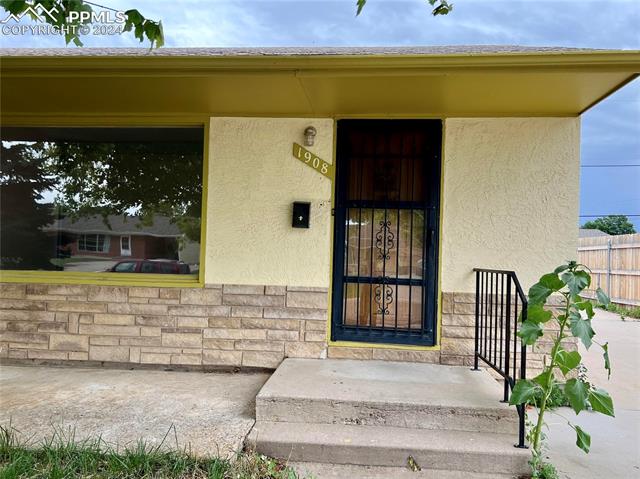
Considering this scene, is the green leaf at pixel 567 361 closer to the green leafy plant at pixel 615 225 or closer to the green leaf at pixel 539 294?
the green leaf at pixel 539 294

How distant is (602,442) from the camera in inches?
103

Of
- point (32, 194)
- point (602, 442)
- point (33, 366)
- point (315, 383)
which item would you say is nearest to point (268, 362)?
point (315, 383)

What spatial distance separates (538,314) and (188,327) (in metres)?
2.78

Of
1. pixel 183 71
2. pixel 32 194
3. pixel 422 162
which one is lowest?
pixel 32 194

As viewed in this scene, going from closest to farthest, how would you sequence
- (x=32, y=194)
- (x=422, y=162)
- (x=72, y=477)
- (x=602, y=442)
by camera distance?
(x=72, y=477) → (x=602, y=442) → (x=422, y=162) → (x=32, y=194)

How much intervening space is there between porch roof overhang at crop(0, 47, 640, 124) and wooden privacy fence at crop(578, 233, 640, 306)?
27.5 feet

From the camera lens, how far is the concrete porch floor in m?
2.33

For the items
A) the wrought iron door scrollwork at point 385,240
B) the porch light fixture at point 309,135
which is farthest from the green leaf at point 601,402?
the porch light fixture at point 309,135

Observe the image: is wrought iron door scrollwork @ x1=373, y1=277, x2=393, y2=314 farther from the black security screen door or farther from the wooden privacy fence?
the wooden privacy fence

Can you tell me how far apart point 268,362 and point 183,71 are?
2.41 meters

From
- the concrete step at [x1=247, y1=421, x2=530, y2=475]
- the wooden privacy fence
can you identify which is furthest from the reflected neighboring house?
the wooden privacy fence

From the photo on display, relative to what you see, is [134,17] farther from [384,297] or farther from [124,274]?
[384,297]

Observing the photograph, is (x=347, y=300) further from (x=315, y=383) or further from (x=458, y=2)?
(x=458, y=2)

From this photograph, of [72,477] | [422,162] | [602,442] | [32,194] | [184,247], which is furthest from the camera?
[32,194]
